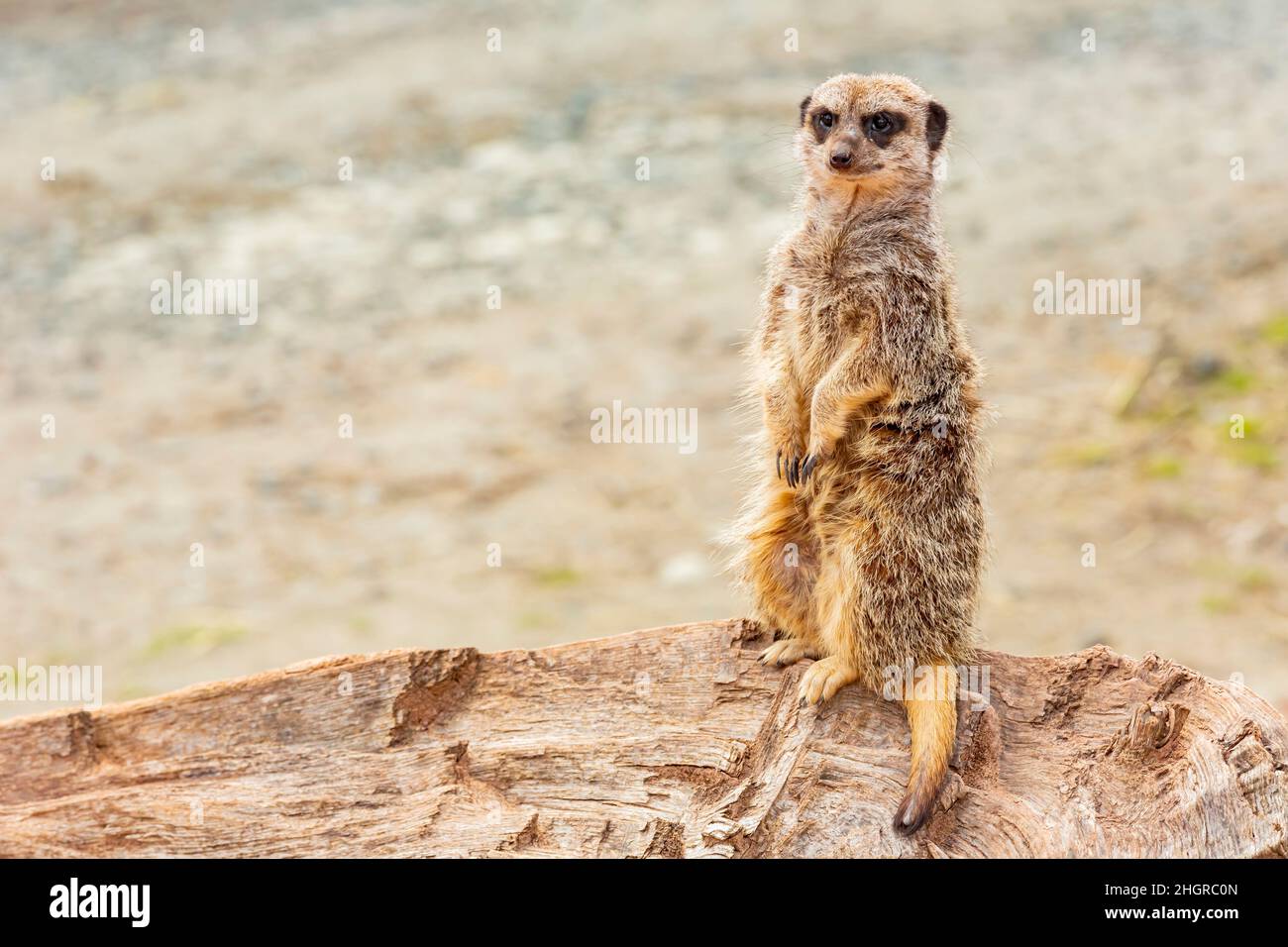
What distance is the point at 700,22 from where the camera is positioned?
14312 mm

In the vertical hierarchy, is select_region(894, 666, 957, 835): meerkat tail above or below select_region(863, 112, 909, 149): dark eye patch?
below

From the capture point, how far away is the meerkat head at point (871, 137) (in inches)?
154

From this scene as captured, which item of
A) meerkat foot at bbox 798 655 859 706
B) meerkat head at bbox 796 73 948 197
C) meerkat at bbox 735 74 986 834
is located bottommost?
meerkat foot at bbox 798 655 859 706

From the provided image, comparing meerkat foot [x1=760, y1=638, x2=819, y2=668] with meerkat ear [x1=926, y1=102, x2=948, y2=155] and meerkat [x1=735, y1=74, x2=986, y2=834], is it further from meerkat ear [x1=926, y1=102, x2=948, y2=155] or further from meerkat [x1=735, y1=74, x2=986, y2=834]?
meerkat ear [x1=926, y1=102, x2=948, y2=155]

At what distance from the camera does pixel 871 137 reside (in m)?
3.94

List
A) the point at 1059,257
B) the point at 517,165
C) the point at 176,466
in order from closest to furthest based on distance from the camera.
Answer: the point at 176,466, the point at 1059,257, the point at 517,165

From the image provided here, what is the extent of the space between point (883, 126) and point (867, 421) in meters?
0.85

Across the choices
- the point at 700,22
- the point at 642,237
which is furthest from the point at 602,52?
the point at 642,237

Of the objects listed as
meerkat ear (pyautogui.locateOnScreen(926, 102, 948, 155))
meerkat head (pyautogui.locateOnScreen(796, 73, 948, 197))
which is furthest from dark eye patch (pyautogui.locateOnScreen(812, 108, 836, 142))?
meerkat ear (pyautogui.locateOnScreen(926, 102, 948, 155))

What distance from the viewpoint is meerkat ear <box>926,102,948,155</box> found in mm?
4066

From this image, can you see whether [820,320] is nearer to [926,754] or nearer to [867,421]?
[867,421]

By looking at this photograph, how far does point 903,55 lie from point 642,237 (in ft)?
12.7

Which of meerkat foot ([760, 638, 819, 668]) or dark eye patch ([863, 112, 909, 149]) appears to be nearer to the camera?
meerkat foot ([760, 638, 819, 668])
